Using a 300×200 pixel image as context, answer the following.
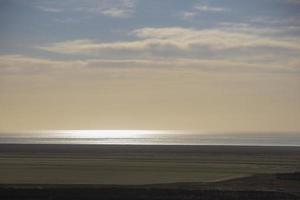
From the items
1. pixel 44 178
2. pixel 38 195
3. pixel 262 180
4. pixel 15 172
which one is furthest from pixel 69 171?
pixel 38 195

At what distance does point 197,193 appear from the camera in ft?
139

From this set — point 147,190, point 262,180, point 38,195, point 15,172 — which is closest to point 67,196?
point 38,195

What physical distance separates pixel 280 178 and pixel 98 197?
20.2m

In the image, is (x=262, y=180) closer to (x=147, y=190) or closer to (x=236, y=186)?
(x=236, y=186)

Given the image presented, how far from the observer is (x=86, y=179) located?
5475cm

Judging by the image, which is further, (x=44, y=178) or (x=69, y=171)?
(x=69, y=171)

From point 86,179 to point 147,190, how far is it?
39.8 ft

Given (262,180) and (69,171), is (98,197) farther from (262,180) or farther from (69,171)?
(69,171)

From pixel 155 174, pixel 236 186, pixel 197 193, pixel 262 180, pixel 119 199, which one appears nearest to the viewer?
pixel 119 199

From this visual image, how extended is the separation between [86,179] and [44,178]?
340 cm

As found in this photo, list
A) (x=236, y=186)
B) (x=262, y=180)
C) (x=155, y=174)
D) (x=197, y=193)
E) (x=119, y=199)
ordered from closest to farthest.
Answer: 1. (x=119, y=199)
2. (x=197, y=193)
3. (x=236, y=186)
4. (x=262, y=180)
5. (x=155, y=174)

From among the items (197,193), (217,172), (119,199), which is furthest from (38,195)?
(217,172)

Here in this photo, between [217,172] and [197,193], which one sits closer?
[197,193]

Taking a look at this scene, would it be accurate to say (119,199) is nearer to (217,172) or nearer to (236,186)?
(236,186)
